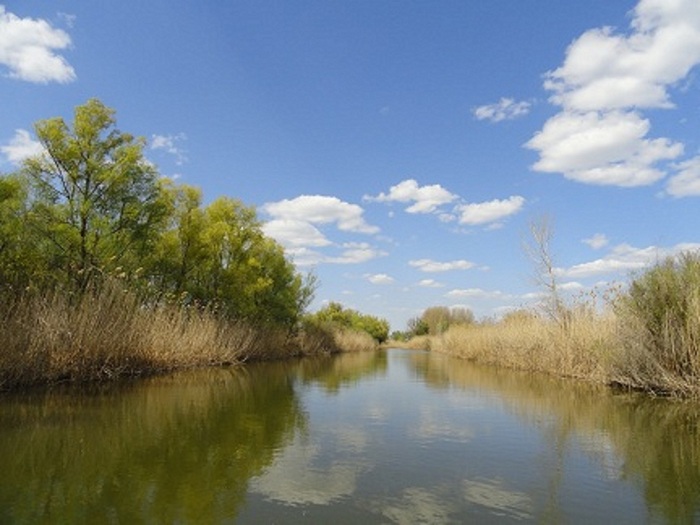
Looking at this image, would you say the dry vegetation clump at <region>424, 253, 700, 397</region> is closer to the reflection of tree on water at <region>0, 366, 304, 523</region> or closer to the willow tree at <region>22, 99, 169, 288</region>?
the reflection of tree on water at <region>0, 366, 304, 523</region>

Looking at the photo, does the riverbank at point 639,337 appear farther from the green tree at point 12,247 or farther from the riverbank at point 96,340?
the green tree at point 12,247

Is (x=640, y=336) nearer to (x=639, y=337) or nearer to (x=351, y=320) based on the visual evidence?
(x=639, y=337)

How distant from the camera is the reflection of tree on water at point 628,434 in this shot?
4.95m

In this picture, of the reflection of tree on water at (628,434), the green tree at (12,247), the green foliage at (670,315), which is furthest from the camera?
the green tree at (12,247)

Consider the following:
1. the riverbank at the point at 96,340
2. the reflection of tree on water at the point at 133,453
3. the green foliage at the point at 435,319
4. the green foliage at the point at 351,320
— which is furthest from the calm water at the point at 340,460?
the green foliage at the point at 435,319

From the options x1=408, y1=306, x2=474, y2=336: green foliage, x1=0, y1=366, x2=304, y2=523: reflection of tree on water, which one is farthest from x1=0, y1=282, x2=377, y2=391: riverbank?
x1=408, y1=306, x2=474, y2=336: green foliage

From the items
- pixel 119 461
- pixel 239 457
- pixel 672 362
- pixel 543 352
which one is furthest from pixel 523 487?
pixel 543 352

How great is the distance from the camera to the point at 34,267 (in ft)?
46.5

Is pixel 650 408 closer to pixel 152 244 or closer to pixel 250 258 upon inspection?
pixel 152 244

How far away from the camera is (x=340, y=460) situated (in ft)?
19.8

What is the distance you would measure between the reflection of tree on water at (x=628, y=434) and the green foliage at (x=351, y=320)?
102 ft

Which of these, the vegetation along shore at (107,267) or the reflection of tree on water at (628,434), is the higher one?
the vegetation along shore at (107,267)

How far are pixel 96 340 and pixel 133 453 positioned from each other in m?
8.10

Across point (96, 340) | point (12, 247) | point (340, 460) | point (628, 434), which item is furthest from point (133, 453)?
point (12, 247)
